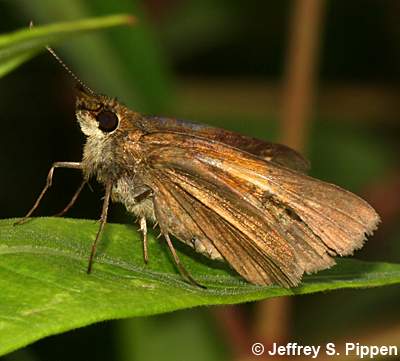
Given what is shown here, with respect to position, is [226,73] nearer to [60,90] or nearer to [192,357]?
[60,90]

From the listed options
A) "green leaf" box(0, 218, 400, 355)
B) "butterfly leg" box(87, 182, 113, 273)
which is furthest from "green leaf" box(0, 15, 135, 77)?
"butterfly leg" box(87, 182, 113, 273)

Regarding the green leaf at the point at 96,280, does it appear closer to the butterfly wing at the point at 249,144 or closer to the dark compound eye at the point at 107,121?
the dark compound eye at the point at 107,121

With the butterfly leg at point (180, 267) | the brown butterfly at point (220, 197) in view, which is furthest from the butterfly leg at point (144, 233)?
the butterfly leg at point (180, 267)

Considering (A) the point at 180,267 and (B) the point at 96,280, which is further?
(A) the point at 180,267

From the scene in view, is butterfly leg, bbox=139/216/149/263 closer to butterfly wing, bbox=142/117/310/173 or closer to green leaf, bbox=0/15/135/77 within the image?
butterfly wing, bbox=142/117/310/173

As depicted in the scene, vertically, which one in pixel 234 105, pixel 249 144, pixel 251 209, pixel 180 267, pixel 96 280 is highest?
pixel 234 105

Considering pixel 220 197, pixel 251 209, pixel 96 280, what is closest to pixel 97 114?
pixel 220 197

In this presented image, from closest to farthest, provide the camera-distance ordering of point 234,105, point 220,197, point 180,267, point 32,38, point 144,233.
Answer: point 32,38 < point 180,267 < point 144,233 < point 220,197 < point 234,105

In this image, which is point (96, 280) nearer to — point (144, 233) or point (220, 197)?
point (144, 233)

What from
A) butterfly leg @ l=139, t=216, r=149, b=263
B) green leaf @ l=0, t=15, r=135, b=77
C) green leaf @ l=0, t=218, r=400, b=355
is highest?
green leaf @ l=0, t=15, r=135, b=77
